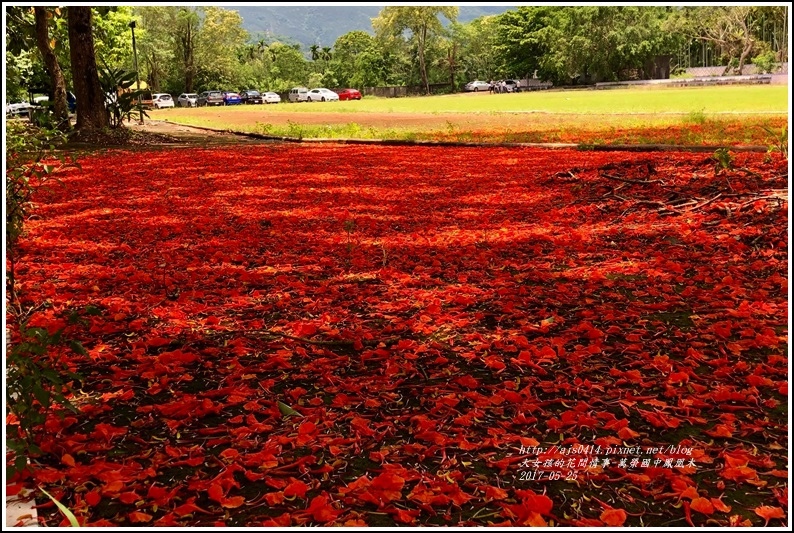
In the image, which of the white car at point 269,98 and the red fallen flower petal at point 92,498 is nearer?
the red fallen flower petal at point 92,498

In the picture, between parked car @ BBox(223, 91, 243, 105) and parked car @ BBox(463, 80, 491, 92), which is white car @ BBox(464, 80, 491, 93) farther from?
parked car @ BBox(223, 91, 243, 105)

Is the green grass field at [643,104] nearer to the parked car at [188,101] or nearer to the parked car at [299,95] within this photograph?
the parked car at [299,95]

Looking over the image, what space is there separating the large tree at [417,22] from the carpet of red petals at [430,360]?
66159mm

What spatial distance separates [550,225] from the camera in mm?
6879

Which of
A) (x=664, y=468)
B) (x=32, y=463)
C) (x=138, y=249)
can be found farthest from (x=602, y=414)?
(x=138, y=249)

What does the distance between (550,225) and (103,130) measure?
47.0 ft

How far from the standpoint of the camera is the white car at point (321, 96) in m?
59.2

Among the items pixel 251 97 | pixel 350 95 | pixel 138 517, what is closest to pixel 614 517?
pixel 138 517

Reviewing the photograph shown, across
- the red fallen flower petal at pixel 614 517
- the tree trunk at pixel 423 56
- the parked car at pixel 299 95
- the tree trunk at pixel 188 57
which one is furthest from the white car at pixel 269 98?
the red fallen flower petal at pixel 614 517

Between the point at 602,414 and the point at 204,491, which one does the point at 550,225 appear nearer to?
the point at 602,414

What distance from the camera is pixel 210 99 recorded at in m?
60.1

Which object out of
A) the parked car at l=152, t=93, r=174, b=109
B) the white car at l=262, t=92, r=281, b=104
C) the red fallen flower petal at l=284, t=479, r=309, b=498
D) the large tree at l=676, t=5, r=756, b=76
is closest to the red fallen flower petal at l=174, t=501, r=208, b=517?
the red fallen flower petal at l=284, t=479, r=309, b=498

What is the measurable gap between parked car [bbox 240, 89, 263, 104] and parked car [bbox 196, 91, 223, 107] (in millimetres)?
1952

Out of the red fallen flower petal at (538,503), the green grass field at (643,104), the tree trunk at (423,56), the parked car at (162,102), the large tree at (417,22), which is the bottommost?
the red fallen flower petal at (538,503)
